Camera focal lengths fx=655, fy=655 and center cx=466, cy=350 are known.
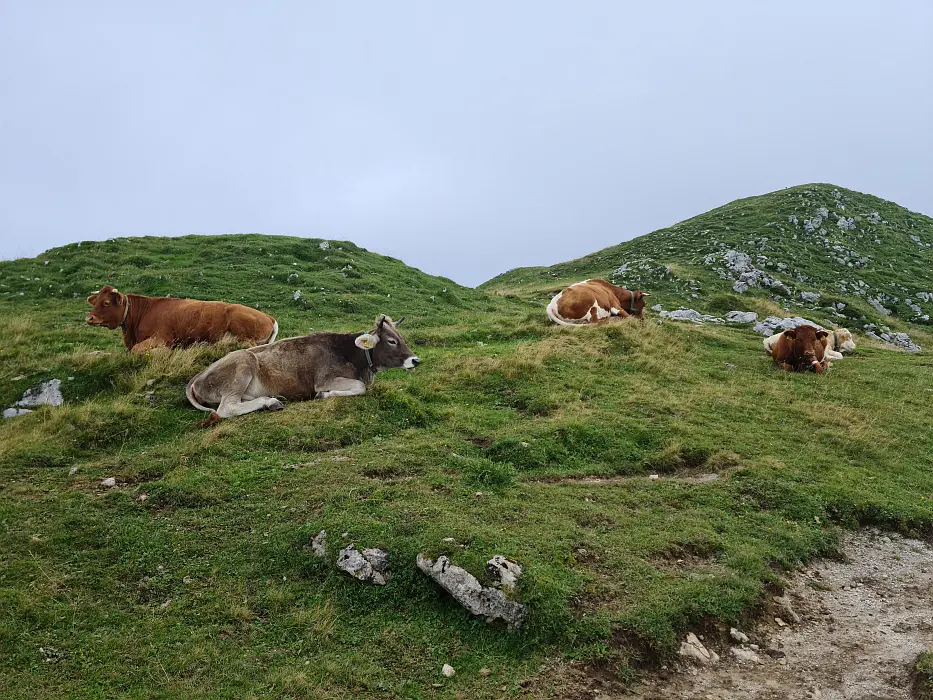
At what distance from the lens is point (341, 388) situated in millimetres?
11469

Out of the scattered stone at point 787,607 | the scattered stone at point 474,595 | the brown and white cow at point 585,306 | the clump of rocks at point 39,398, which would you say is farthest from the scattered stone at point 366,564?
the brown and white cow at point 585,306

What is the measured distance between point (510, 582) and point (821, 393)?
11241 mm

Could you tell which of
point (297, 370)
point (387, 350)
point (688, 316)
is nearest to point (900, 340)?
point (688, 316)

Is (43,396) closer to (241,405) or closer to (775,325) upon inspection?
(241,405)

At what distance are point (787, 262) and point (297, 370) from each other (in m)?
35.1

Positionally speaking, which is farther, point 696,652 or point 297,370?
point 297,370

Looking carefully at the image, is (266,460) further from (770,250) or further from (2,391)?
(770,250)

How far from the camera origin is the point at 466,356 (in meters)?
14.7

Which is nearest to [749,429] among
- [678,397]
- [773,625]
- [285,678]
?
[678,397]

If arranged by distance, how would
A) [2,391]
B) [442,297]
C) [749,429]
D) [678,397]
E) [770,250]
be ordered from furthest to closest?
[770,250], [442,297], [678,397], [749,429], [2,391]

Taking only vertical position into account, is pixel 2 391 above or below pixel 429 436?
above

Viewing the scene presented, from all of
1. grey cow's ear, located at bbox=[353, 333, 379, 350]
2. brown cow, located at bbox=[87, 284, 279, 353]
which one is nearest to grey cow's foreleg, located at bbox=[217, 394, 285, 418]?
grey cow's ear, located at bbox=[353, 333, 379, 350]

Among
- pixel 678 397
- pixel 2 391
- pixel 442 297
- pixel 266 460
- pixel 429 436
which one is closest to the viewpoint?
pixel 266 460

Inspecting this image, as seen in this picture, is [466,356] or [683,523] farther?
[466,356]
